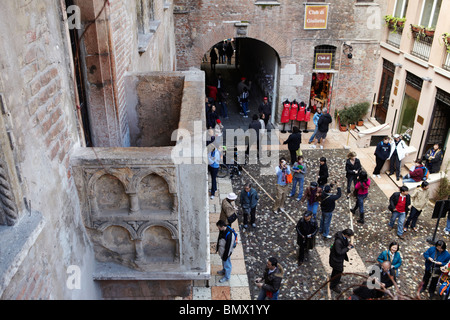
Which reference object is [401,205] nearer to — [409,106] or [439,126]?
[439,126]

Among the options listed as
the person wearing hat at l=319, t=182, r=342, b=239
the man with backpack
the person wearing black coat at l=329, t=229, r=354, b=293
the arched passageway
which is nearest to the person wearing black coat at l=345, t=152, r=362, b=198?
the person wearing hat at l=319, t=182, r=342, b=239

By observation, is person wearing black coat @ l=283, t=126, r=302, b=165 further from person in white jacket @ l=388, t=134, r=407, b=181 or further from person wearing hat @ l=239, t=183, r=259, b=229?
person wearing hat @ l=239, t=183, r=259, b=229

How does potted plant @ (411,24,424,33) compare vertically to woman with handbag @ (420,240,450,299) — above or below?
above

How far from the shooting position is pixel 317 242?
9.44m

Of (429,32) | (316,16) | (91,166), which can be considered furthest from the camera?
(316,16)

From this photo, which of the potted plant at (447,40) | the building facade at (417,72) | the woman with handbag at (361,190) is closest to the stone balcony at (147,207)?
the woman with handbag at (361,190)

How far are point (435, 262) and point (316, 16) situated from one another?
10805 millimetres

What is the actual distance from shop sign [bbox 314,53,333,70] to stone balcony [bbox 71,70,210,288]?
39.7ft

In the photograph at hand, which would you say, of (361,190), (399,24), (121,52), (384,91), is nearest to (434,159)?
(361,190)

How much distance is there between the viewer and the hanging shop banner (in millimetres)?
15211

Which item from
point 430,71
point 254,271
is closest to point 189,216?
point 254,271

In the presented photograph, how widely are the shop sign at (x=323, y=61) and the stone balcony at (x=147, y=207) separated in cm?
1209

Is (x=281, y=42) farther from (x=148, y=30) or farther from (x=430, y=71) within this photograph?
(x=148, y=30)

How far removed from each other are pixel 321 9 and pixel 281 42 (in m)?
1.93
